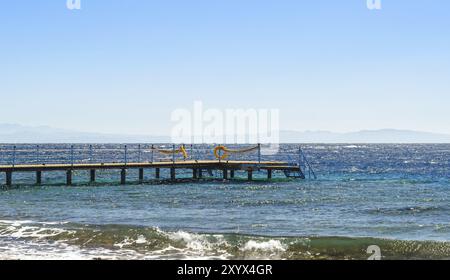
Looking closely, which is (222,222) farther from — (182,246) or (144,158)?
(144,158)

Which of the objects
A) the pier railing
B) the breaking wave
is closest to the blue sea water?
the breaking wave

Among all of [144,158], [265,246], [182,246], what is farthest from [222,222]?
[144,158]

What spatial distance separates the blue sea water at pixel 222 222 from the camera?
2008cm

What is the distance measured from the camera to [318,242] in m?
21.1

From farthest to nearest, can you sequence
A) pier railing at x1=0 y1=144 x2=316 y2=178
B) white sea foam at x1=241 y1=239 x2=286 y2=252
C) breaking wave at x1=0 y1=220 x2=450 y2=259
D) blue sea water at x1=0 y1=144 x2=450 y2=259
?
pier railing at x1=0 y1=144 x2=316 y2=178
white sea foam at x1=241 y1=239 x2=286 y2=252
blue sea water at x1=0 y1=144 x2=450 y2=259
breaking wave at x1=0 y1=220 x2=450 y2=259

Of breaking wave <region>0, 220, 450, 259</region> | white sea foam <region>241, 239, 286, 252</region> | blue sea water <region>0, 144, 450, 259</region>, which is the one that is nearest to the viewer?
breaking wave <region>0, 220, 450, 259</region>

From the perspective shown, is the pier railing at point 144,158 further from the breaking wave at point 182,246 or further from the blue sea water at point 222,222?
the breaking wave at point 182,246

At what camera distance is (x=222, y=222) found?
85.9ft

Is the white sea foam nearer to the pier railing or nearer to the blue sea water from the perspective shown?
the blue sea water

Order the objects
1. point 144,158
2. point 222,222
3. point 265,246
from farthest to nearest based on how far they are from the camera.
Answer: point 144,158
point 222,222
point 265,246

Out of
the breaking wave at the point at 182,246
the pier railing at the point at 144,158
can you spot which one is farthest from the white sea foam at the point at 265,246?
the pier railing at the point at 144,158

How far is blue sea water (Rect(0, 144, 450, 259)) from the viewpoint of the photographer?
20.1 metres
